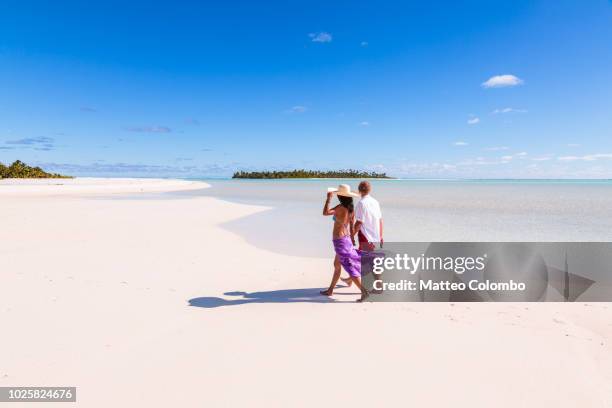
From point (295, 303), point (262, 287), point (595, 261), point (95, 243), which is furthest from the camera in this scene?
point (95, 243)

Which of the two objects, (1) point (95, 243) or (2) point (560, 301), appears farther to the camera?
(1) point (95, 243)

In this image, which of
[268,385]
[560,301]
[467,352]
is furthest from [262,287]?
[560,301]

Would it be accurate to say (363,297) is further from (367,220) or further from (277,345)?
(277,345)

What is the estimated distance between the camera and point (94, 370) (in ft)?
11.7

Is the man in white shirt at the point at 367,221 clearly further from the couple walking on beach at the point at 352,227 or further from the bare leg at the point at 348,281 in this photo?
the bare leg at the point at 348,281

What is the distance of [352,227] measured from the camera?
18.6 ft

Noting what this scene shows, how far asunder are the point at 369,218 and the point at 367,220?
47 mm

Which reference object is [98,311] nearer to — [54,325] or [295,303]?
[54,325]

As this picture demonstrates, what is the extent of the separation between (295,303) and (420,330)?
6.69 ft

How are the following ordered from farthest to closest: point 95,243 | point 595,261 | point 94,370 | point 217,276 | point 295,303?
point 95,243, point 595,261, point 217,276, point 295,303, point 94,370

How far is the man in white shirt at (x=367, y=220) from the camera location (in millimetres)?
5566

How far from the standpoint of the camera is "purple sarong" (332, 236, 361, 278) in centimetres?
537

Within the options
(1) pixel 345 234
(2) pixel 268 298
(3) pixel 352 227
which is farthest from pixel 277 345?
(3) pixel 352 227

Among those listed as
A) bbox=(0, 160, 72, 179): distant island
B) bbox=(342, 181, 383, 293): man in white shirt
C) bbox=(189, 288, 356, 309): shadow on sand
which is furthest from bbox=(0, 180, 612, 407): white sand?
bbox=(0, 160, 72, 179): distant island
